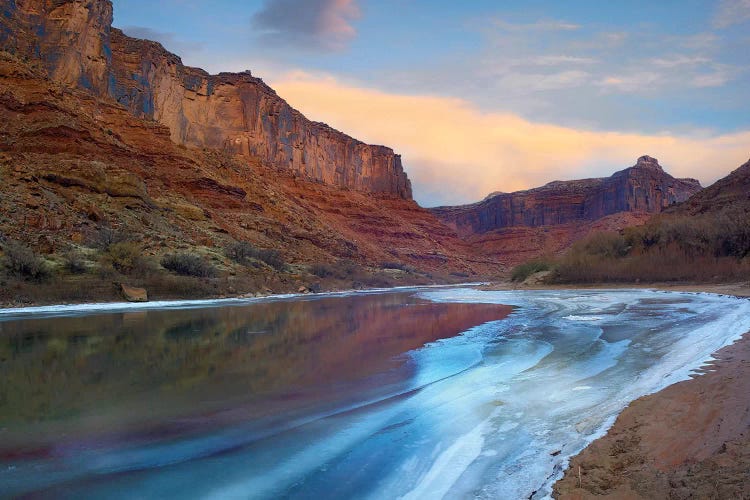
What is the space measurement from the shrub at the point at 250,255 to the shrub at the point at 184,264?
20.2ft

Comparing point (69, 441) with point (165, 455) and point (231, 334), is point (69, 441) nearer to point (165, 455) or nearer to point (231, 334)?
point (165, 455)

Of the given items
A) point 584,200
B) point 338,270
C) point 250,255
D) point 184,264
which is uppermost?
point 584,200

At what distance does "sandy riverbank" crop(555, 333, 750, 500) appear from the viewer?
10.9ft

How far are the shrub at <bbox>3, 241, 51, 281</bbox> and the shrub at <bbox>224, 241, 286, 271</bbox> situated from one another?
14.0m

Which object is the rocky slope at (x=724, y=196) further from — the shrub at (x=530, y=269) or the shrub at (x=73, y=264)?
the shrub at (x=73, y=264)

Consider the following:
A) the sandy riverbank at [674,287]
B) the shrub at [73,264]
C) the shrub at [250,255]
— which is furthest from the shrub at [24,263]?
the sandy riverbank at [674,287]

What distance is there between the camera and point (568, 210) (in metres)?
126

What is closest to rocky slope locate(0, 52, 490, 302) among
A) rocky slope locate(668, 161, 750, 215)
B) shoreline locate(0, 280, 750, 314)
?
shoreline locate(0, 280, 750, 314)

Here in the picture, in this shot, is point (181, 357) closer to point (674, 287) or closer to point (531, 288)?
point (674, 287)

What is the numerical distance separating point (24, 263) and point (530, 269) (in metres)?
35.8

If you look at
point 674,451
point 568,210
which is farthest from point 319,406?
point 568,210

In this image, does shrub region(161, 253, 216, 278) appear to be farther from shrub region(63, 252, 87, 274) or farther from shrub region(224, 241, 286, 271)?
shrub region(224, 241, 286, 271)

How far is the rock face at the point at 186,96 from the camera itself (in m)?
46.3

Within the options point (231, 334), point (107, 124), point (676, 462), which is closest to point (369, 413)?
point (676, 462)
